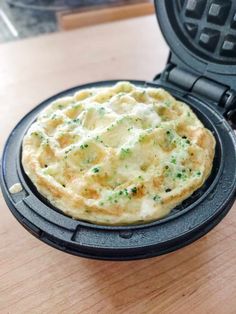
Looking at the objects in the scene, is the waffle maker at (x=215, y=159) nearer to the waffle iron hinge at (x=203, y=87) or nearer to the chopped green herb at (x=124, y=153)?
the waffle iron hinge at (x=203, y=87)

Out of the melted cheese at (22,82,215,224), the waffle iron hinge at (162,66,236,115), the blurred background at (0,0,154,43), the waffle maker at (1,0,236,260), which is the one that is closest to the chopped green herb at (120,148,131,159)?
the melted cheese at (22,82,215,224)

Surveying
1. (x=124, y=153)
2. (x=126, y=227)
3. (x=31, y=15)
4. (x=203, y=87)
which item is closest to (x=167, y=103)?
(x=203, y=87)

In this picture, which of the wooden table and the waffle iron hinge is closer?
the wooden table

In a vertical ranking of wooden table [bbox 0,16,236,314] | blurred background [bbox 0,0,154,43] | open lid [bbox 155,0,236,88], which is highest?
open lid [bbox 155,0,236,88]

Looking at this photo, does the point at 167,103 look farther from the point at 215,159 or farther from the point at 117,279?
the point at 117,279

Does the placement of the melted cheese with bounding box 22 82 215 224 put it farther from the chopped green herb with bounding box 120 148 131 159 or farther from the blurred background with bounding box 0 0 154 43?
the blurred background with bounding box 0 0 154 43

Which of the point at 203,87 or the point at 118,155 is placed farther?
the point at 203,87

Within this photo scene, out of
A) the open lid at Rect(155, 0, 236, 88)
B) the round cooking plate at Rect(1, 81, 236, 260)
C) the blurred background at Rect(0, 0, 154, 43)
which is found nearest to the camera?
the round cooking plate at Rect(1, 81, 236, 260)

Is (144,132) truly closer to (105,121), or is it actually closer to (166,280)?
(105,121)
